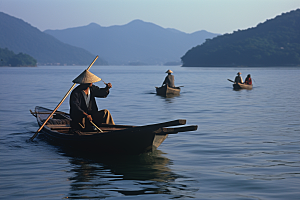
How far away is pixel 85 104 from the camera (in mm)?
10000

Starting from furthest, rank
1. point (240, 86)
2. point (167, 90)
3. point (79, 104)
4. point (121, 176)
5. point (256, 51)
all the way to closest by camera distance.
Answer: point (256, 51), point (240, 86), point (167, 90), point (79, 104), point (121, 176)

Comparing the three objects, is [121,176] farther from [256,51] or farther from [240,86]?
[256,51]

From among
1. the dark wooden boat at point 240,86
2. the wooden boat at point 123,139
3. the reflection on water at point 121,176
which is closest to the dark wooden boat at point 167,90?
the dark wooden boat at point 240,86

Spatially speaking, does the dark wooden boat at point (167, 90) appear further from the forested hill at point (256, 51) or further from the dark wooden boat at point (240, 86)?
the forested hill at point (256, 51)

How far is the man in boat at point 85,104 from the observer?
9828 mm

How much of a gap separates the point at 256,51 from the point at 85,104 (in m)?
160

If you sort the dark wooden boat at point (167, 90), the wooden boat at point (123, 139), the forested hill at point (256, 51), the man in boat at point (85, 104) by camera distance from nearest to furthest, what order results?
the wooden boat at point (123, 139) → the man in boat at point (85, 104) → the dark wooden boat at point (167, 90) → the forested hill at point (256, 51)

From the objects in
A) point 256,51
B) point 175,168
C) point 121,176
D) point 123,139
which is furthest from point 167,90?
point 256,51

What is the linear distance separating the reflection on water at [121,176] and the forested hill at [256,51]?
152m

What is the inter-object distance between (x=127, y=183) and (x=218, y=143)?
452 cm

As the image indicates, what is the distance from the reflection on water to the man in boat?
0.94 meters

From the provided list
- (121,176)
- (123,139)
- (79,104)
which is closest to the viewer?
(121,176)

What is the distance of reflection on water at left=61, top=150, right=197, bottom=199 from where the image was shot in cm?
694

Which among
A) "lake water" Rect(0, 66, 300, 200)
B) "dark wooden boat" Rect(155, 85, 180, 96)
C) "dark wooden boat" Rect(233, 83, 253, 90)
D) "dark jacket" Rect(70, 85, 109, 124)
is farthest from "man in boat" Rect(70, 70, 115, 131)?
"dark wooden boat" Rect(233, 83, 253, 90)
